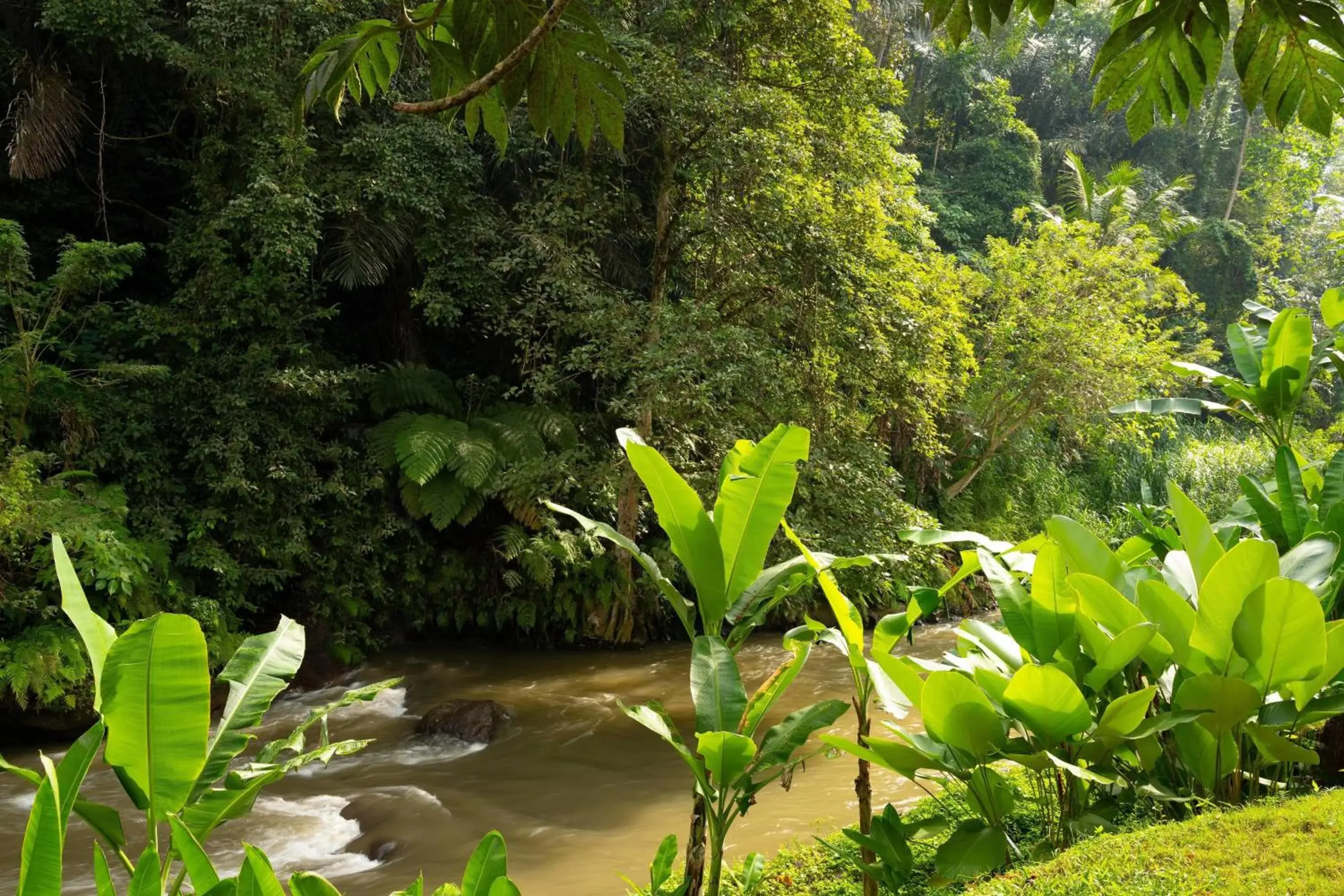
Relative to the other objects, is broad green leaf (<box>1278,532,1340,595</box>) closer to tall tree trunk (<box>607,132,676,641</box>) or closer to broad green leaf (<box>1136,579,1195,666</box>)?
broad green leaf (<box>1136,579,1195,666</box>)

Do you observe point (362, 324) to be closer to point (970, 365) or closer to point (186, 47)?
point (186, 47)

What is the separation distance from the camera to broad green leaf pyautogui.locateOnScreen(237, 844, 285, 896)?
1570 millimetres

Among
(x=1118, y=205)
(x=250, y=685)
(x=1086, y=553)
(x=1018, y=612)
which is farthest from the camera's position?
(x=1118, y=205)

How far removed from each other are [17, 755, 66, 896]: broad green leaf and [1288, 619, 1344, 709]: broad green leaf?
2813mm

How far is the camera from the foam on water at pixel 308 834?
15.4 ft

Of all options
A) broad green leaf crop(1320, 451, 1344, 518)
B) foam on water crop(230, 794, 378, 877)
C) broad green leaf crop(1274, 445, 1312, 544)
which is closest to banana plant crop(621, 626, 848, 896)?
broad green leaf crop(1274, 445, 1312, 544)

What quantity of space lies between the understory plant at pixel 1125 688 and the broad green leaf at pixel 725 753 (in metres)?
0.37

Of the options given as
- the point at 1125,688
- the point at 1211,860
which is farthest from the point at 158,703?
the point at 1125,688

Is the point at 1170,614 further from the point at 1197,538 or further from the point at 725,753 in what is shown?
the point at 725,753

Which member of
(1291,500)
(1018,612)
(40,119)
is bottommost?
(1018,612)

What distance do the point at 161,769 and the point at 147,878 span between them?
0.32m

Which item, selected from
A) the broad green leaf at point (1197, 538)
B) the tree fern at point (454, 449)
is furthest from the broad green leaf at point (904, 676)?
the tree fern at point (454, 449)

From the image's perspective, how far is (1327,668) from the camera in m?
2.53

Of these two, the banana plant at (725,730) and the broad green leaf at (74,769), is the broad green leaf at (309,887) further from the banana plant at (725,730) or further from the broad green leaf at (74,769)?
the banana plant at (725,730)
